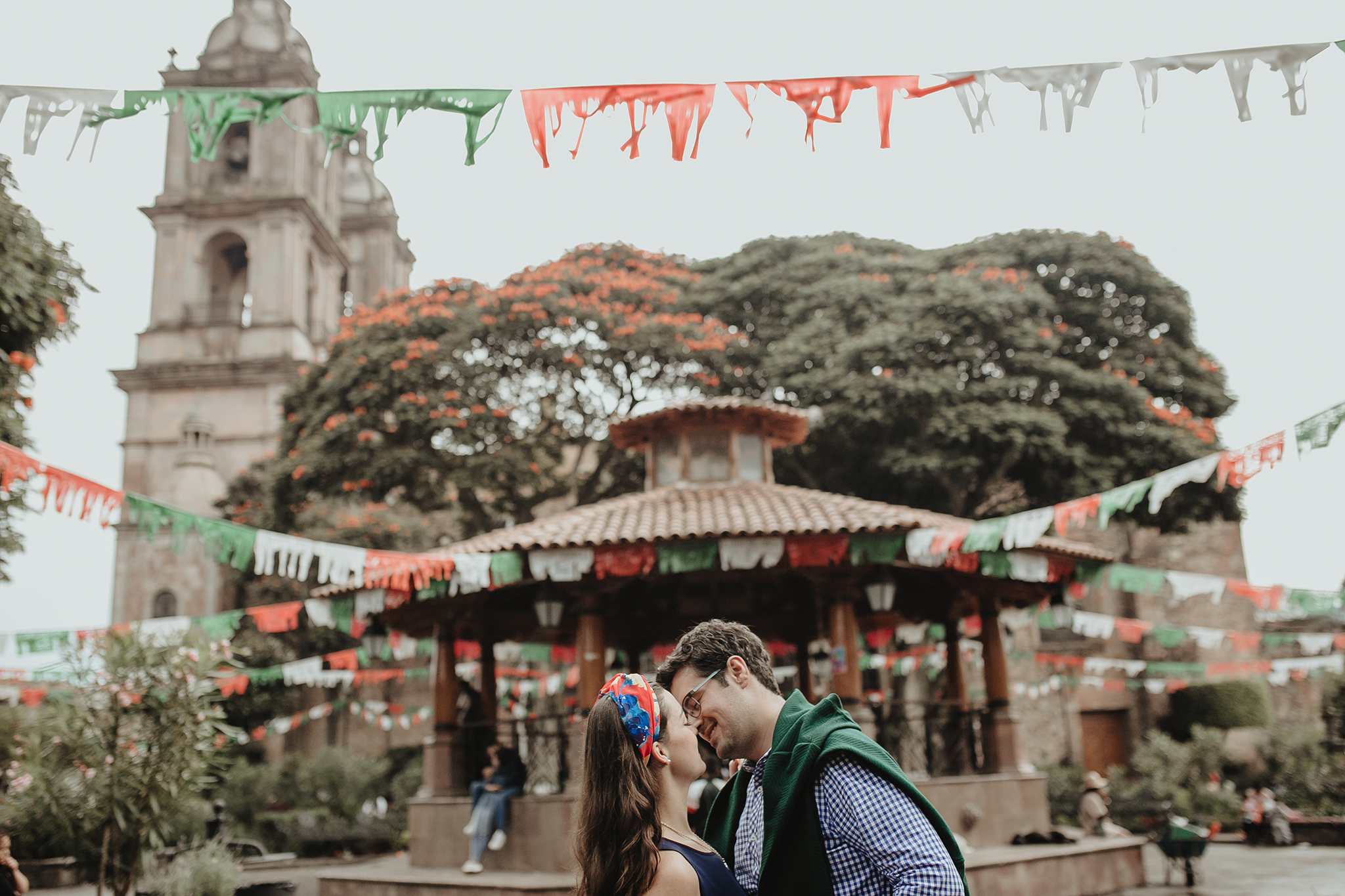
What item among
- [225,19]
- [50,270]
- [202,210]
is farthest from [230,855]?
Answer: [225,19]

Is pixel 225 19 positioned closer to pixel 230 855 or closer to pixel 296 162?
pixel 296 162

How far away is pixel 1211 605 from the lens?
27.9 m

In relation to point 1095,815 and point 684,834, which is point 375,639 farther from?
point 684,834

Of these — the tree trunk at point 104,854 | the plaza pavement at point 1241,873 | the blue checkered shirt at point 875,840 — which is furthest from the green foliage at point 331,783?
the blue checkered shirt at point 875,840

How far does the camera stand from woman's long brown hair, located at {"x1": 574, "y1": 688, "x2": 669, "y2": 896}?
250 cm

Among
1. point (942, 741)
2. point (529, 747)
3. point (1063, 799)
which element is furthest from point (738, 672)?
point (1063, 799)

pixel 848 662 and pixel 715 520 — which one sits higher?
pixel 715 520

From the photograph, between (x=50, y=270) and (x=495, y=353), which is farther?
(x=495, y=353)

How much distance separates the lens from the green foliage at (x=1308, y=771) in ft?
63.4

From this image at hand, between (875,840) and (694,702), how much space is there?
0.66m

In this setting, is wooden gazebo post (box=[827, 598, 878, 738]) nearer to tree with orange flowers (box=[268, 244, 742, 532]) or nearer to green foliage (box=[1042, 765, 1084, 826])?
tree with orange flowers (box=[268, 244, 742, 532])

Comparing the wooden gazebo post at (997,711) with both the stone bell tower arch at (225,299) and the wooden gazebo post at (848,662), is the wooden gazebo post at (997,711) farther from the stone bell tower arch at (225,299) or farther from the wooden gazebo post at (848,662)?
the stone bell tower arch at (225,299)

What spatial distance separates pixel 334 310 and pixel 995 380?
93.3ft

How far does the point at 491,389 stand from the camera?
2169 centimetres
